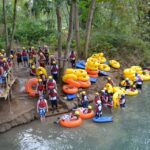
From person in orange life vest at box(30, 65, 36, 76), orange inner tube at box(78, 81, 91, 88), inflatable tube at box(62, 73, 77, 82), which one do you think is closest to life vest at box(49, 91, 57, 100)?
inflatable tube at box(62, 73, 77, 82)

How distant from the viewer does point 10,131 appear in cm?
1842

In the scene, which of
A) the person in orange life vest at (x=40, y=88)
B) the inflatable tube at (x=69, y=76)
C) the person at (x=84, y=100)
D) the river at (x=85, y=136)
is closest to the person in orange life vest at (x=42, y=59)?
the inflatable tube at (x=69, y=76)

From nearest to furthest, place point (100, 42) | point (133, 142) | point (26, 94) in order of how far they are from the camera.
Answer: point (133, 142)
point (26, 94)
point (100, 42)

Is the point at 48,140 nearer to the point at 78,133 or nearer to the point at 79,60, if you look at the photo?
the point at 78,133

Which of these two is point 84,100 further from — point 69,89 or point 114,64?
point 114,64

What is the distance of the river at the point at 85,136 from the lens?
664 inches

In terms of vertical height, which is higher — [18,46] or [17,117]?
[18,46]

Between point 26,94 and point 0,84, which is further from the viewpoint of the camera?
point 26,94

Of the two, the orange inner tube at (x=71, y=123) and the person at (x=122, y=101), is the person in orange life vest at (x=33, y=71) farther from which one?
the person at (x=122, y=101)

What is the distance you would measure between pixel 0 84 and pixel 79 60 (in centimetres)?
Result: 942

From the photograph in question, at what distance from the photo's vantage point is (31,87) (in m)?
21.4

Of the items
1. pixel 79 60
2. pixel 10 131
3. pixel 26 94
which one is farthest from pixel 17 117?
pixel 79 60

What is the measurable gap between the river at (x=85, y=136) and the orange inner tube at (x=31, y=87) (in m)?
2.11

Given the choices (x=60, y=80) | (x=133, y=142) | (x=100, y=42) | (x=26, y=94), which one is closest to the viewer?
(x=133, y=142)
